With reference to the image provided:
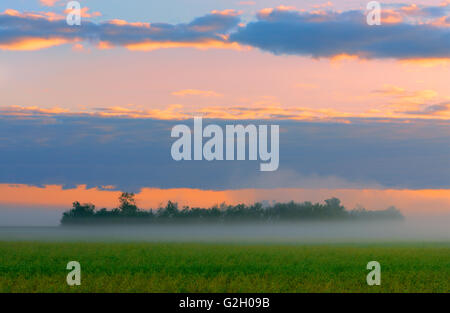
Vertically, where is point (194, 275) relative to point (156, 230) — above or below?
below

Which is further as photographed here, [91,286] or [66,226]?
[66,226]

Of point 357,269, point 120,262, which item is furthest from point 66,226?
point 357,269

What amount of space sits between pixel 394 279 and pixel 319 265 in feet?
23.2
